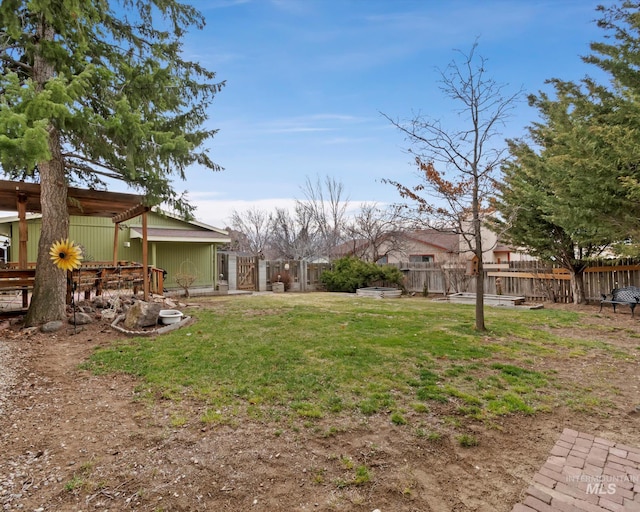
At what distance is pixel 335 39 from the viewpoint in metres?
9.83

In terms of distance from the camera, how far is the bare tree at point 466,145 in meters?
6.81

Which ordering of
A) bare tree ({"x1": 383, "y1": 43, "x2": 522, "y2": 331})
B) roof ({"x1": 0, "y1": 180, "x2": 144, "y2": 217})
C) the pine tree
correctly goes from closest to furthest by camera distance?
1. the pine tree
2. bare tree ({"x1": 383, "y1": 43, "x2": 522, "y2": 331})
3. roof ({"x1": 0, "y1": 180, "x2": 144, "y2": 217})

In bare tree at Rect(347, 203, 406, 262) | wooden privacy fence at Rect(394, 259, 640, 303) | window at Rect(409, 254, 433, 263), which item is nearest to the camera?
wooden privacy fence at Rect(394, 259, 640, 303)

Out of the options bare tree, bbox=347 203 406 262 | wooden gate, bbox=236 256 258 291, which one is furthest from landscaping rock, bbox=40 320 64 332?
bare tree, bbox=347 203 406 262

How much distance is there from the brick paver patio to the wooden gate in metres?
15.3

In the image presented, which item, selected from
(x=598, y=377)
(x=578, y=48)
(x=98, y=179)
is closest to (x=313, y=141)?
(x=98, y=179)

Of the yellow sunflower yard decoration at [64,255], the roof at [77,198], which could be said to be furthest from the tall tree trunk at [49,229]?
the roof at [77,198]

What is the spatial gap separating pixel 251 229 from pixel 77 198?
2605 cm

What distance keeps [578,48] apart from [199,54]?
917cm

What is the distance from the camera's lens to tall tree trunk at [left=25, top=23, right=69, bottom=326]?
6.91 metres

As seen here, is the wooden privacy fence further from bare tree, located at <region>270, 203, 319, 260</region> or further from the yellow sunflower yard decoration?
the yellow sunflower yard decoration

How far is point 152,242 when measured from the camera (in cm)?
1529

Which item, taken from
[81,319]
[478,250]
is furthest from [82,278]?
[478,250]

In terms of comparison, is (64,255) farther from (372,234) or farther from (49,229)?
(372,234)
